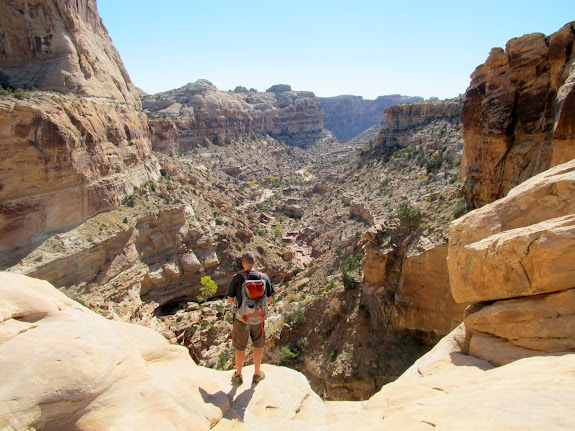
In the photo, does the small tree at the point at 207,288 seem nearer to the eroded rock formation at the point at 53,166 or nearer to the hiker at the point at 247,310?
the eroded rock formation at the point at 53,166

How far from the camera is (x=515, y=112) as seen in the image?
1480cm

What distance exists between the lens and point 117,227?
27.0 m

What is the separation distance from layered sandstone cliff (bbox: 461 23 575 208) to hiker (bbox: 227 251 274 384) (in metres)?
9.90

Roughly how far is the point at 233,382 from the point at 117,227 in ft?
74.7

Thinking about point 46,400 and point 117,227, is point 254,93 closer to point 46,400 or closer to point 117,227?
point 117,227

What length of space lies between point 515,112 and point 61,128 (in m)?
26.2

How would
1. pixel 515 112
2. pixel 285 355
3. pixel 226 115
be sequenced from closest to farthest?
pixel 515 112
pixel 285 355
pixel 226 115

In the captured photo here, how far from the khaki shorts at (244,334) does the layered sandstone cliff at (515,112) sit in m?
10.3

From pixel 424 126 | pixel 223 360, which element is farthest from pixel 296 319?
pixel 424 126

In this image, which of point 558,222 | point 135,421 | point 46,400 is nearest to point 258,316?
point 135,421

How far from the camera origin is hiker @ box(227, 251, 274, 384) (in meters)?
7.62

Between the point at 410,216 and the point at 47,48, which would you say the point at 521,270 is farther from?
the point at 47,48

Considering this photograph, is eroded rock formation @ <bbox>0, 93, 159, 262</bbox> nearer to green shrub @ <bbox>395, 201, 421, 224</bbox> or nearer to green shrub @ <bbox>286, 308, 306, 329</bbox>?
green shrub @ <bbox>286, 308, 306, 329</bbox>

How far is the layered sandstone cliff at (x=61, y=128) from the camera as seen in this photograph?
853 inches
